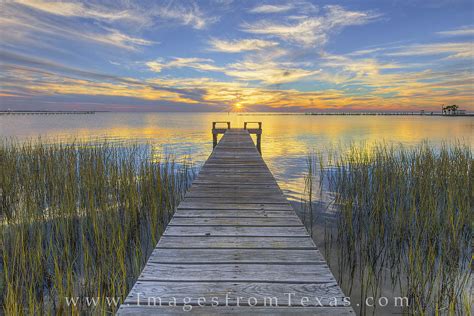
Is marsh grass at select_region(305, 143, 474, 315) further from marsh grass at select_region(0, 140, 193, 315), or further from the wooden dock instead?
marsh grass at select_region(0, 140, 193, 315)

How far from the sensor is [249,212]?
3617 millimetres

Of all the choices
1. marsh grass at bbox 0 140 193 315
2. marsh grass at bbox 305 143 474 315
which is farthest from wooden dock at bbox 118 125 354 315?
marsh grass at bbox 305 143 474 315

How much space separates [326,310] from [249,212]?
191cm

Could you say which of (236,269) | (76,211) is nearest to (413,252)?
(236,269)

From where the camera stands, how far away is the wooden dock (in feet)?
5.97

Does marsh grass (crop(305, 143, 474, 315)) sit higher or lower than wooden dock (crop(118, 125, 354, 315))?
lower

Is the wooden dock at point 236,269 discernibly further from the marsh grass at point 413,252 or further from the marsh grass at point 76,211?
the marsh grass at point 413,252

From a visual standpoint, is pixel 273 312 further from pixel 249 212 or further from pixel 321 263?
pixel 249 212

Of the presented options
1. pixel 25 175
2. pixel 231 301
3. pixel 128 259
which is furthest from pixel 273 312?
pixel 25 175

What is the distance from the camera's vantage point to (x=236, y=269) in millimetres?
2229

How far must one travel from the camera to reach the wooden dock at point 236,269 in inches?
71.6

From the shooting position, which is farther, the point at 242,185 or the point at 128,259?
the point at 242,185

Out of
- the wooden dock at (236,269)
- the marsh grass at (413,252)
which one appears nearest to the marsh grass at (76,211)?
the wooden dock at (236,269)

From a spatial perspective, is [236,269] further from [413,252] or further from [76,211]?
[76,211]
